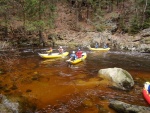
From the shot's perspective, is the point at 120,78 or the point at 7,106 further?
the point at 120,78

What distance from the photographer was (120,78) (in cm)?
1145

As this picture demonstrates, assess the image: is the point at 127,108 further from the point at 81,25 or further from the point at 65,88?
the point at 81,25

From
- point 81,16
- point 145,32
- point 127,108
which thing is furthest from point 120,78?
point 81,16

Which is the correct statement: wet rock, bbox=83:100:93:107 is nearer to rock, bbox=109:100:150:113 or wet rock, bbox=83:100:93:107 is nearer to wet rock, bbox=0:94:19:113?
rock, bbox=109:100:150:113

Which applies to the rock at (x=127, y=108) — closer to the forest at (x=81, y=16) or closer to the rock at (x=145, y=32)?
the forest at (x=81, y=16)

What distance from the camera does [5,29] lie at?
26.0m

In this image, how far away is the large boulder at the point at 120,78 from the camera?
11234 mm

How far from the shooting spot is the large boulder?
11234 mm

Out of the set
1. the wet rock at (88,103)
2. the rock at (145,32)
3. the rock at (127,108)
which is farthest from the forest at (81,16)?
the rock at (127,108)

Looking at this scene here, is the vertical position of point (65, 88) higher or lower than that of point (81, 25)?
lower

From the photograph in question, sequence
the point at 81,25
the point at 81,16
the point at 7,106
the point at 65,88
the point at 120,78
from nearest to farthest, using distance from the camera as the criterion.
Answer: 1. the point at 7,106
2. the point at 65,88
3. the point at 120,78
4. the point at 81,25
5. the point at 81,16

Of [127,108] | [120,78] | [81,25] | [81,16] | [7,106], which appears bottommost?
[127,108]

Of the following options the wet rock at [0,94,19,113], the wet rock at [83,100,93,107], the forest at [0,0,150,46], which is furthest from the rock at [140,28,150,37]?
the wet rock at [0,94,19,113]

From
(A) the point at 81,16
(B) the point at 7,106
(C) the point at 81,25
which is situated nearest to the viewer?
(B) the point at 7,106
